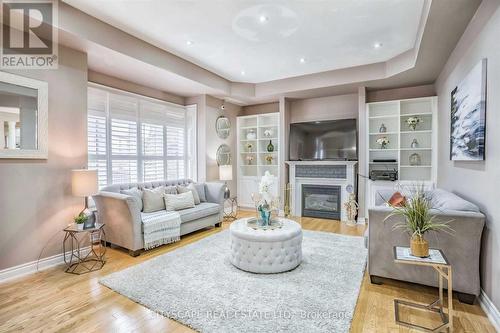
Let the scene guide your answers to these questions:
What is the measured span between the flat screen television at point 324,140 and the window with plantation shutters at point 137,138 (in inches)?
94.2

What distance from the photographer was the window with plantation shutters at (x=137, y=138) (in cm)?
426

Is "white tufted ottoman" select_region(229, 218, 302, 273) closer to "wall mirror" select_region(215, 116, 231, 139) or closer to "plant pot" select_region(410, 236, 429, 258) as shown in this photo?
"plant pot" select_region(410, 236, 429, 258)

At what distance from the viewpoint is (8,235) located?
2.86 m

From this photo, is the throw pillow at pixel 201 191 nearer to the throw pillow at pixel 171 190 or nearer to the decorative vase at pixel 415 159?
the throw pillow at pixel 171 190

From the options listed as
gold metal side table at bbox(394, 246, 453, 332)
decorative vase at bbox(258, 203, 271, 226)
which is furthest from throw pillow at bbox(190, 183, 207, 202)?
gold metal side table at bbox(394, 246, 453, 332)

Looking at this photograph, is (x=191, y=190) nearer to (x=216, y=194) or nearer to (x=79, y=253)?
(x=216, y=194)

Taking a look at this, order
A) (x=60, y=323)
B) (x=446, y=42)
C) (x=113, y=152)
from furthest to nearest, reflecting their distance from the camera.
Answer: (x=113, y=152) < (x=446, y=42) < (x=60, y=323)

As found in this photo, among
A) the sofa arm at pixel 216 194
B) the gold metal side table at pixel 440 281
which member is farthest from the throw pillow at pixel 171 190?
the gold metal side table at pixel 440 281

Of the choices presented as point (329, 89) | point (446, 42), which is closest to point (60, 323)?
point (446, 42)

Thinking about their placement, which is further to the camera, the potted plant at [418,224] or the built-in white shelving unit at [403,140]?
the built-in white shelving unit at [403,140]

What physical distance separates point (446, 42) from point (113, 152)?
5.11 metres

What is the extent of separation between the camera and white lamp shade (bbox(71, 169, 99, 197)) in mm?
3207

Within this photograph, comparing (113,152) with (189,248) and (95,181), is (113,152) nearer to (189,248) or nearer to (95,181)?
(95,181)

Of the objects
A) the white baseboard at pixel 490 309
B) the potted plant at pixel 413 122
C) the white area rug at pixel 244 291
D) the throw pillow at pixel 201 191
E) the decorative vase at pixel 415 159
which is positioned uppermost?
the potted plant at pixel 413 122
